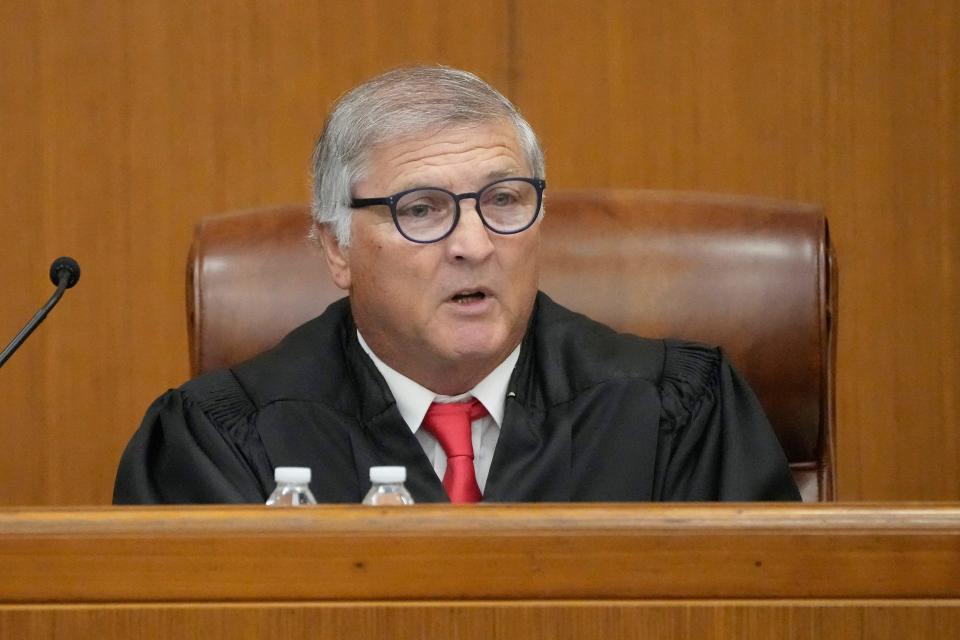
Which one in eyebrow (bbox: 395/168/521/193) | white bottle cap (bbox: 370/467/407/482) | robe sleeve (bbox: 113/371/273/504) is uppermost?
eyebrow (bbox: 395/168/521/193)

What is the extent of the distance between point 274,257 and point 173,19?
127 cm

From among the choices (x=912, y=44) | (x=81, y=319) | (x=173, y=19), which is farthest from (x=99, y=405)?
(x=912, y=44)

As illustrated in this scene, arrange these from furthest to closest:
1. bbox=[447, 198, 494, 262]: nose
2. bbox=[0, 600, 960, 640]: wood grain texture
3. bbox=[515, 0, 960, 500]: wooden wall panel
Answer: bbox=[515, 0, 960, 500]: wooden wall panel < bbox=[447, 198, 494, 262]: nose < bbox=[0, 600, 960, 640]: wood grain texture

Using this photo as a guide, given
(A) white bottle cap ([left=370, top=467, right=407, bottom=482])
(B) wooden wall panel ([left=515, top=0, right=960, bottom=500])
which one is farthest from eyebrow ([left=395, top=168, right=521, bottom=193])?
(B) wooden wall panel ([left=515, top=0, right=960, bottom=500])

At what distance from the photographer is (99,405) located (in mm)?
3367

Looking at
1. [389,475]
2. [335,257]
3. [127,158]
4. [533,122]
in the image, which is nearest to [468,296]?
[335,257]

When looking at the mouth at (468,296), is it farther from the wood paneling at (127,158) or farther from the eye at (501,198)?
the wood paneling at (127,158)

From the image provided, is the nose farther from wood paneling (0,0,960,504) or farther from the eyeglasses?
wood paneling (0,0,960,504)

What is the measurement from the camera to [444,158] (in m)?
2.08

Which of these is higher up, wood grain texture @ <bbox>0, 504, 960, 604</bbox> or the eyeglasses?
the eyeglasses

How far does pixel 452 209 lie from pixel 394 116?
161 millimetres

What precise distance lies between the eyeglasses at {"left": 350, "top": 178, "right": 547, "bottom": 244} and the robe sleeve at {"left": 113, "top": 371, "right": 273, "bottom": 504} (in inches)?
14.0

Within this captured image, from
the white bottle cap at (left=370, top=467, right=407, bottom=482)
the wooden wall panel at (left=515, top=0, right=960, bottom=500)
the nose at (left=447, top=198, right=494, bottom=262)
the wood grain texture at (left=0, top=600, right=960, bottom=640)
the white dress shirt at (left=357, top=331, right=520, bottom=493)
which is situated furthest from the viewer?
the wooden wall panel at (left=515, top=0, right=960, bottom=500)

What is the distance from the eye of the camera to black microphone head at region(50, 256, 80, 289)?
209 centimetres
